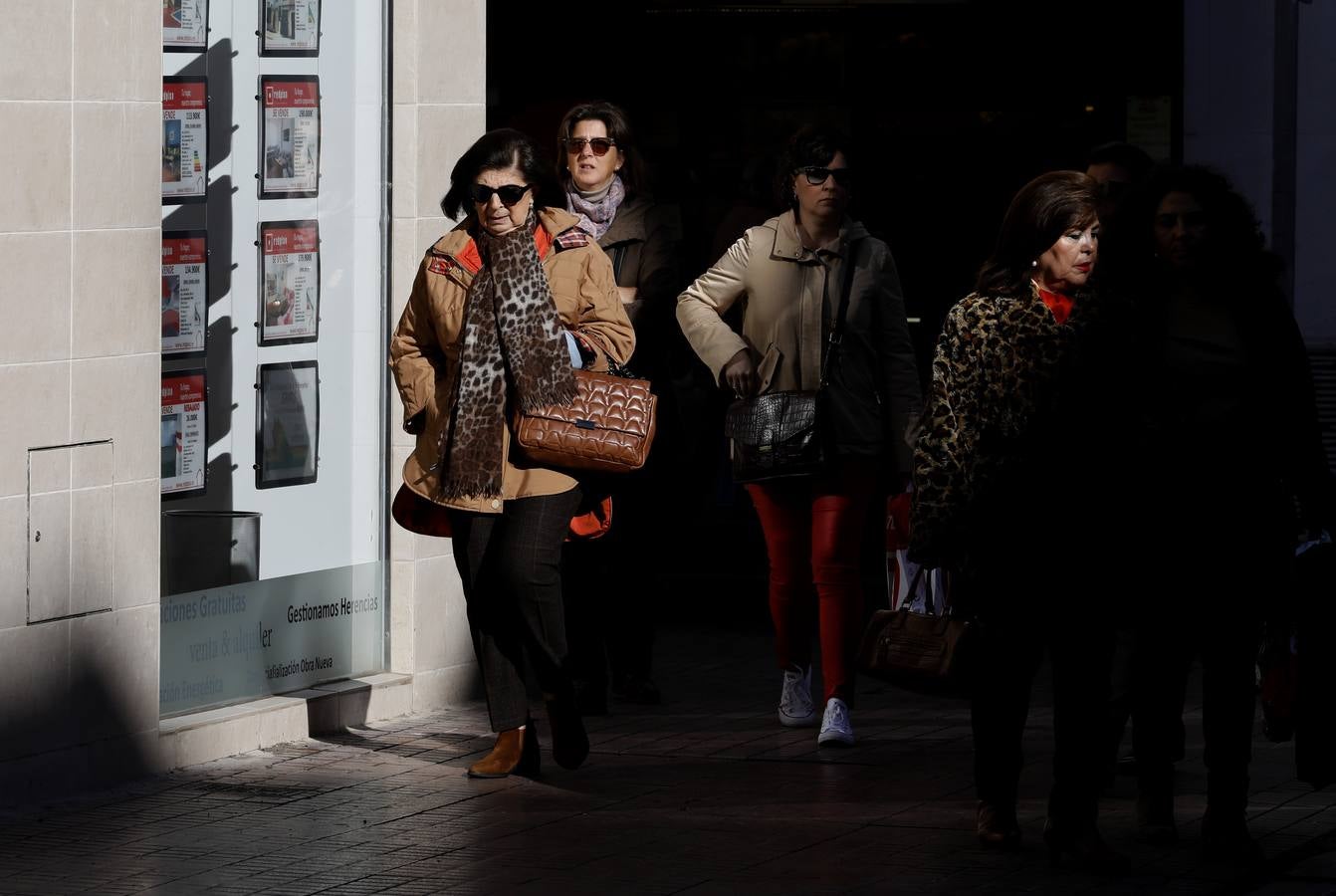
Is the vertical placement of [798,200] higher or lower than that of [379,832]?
higher

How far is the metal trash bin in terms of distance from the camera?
802 centimetres

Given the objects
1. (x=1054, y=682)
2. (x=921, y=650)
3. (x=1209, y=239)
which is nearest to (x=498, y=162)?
(x=921, y=650)

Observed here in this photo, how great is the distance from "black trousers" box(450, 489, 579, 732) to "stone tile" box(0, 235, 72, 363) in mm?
1277

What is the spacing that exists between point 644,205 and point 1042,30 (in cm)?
363

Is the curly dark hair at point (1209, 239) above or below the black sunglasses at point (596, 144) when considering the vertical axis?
below

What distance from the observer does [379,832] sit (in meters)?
6.91

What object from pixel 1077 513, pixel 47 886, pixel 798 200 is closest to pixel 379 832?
pixel 47 886

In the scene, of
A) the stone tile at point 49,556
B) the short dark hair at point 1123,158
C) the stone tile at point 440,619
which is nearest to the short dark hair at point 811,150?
the short dark hair at point 1123,158

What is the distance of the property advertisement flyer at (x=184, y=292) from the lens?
316 inches

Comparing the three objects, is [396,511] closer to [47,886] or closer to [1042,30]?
[47,886]

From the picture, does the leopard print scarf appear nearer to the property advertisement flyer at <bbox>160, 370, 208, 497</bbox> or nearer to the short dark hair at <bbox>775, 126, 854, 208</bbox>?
the property advertisement flyer at <bbox>160, 370, 208, 497</bbox>

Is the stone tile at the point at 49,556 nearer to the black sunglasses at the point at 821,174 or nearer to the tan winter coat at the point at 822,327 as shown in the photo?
the tan winter coat at the point at 822,327

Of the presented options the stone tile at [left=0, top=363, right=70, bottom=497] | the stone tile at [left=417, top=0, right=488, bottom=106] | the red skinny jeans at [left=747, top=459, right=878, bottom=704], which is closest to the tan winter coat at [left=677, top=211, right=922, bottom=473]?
the red skinny jeans at [left=747, top=459, right=878, bottom=704]

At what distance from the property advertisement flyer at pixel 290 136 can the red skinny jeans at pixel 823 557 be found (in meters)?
1.88
